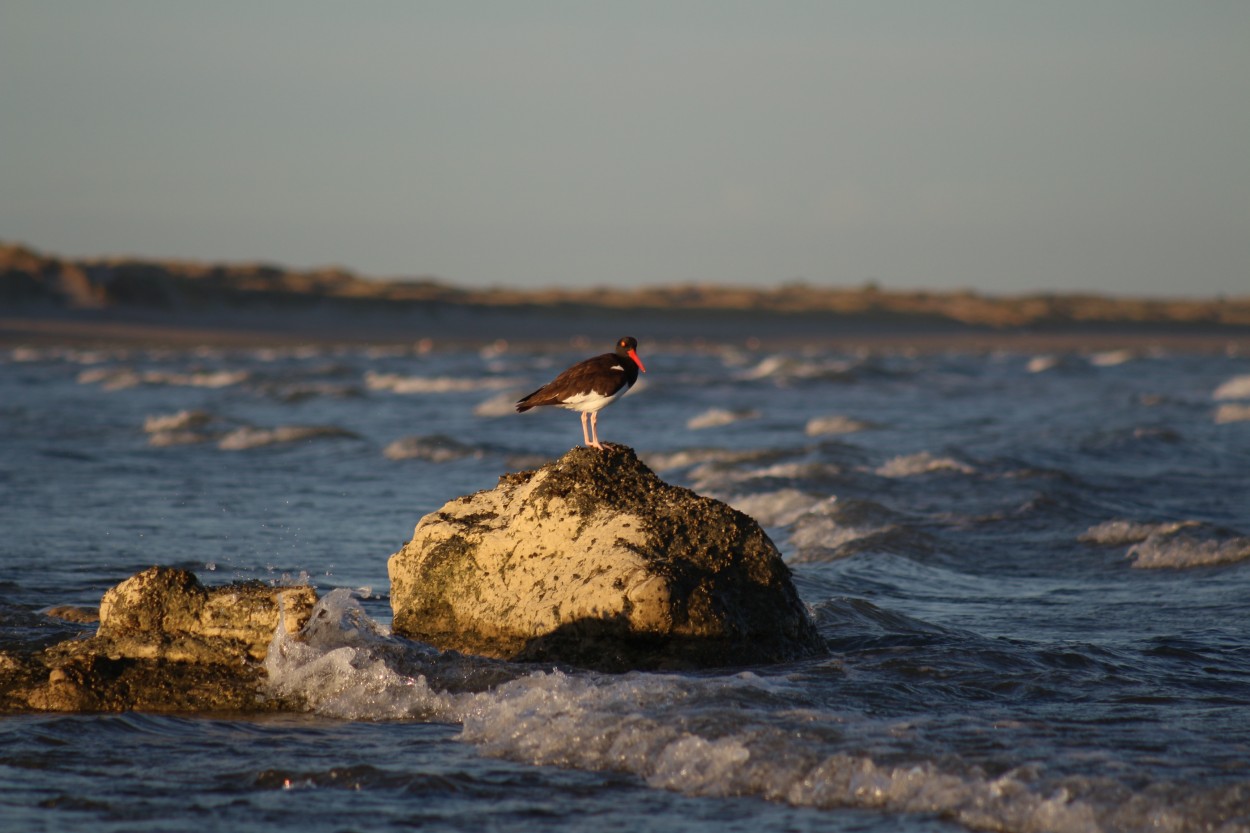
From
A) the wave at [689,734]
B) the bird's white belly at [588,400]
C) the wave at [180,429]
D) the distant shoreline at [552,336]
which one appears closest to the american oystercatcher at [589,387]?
the bird's white belly at [588,400]

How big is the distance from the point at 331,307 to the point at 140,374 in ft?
113

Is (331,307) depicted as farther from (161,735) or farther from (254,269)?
(161,735)

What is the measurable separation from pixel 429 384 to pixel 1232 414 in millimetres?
21142

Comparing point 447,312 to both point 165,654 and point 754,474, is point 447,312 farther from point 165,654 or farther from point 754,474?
point 165,654

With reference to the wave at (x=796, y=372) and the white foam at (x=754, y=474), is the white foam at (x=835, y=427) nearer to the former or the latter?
the white foam at (x=754, y=474)

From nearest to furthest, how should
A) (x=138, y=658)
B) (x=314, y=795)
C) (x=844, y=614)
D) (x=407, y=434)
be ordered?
(x=314, y=795)
(x=138, y=658)
(x=844, y=614)
(x=407, y=434)

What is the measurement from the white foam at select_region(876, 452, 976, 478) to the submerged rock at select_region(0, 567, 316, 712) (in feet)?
36.8

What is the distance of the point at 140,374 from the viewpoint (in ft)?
132

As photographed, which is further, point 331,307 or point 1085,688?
point 331,307

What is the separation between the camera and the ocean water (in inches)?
222

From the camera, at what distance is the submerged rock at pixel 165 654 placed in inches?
277

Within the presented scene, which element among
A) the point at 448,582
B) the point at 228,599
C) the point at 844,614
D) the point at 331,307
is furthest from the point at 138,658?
the point at 331,307

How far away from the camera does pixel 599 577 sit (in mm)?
7477

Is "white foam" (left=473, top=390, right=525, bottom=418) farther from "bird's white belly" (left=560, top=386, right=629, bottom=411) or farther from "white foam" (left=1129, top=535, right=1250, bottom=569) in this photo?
"bird's white belly" (left=560, top=386, right=629, bottom=411)
